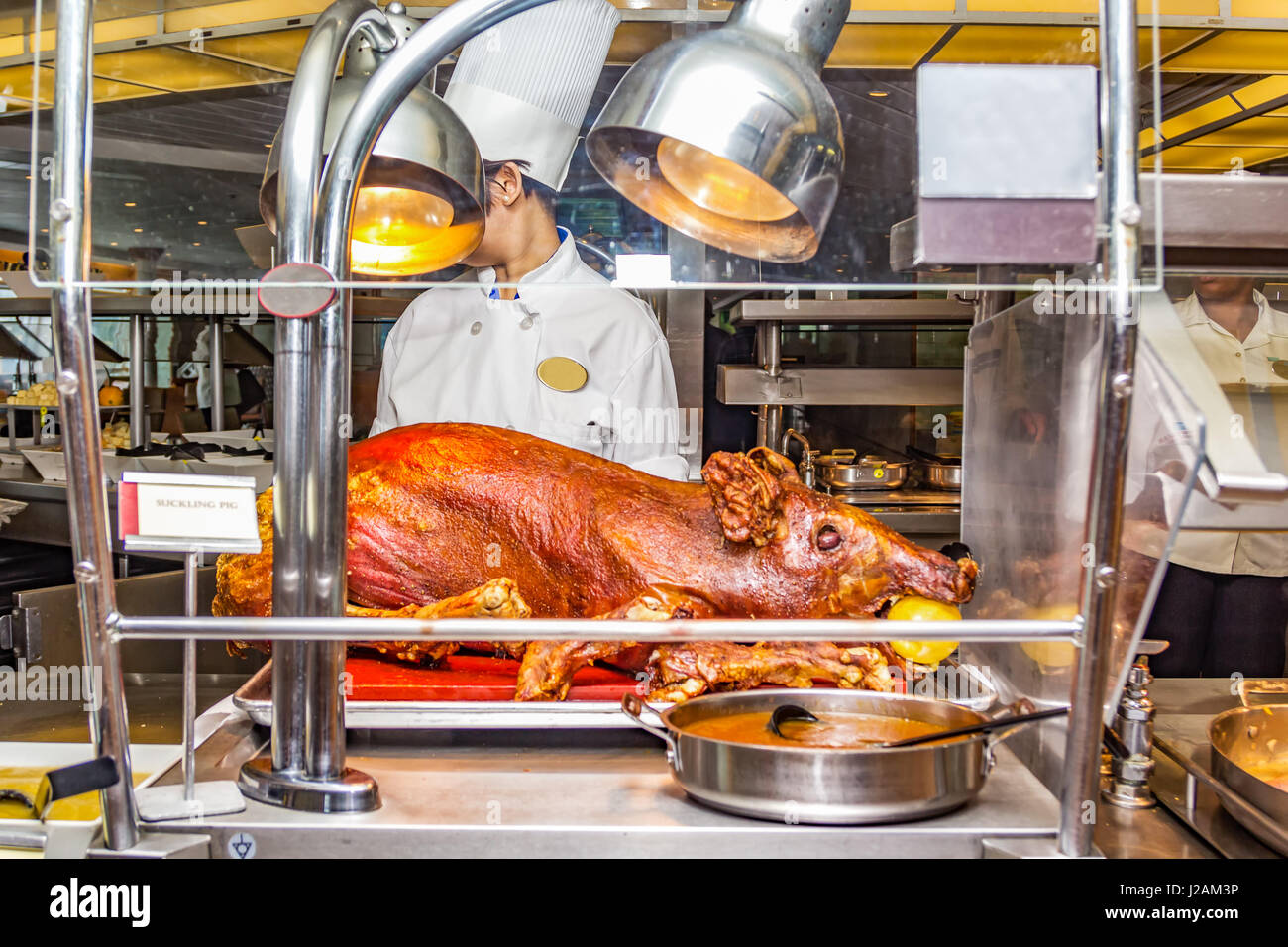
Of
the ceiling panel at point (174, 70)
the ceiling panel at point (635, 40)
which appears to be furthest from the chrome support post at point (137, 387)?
the ceiling panel at point (635, 40)

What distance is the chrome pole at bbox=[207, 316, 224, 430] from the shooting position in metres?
4.59

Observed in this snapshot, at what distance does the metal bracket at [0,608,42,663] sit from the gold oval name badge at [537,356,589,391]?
1.15 m

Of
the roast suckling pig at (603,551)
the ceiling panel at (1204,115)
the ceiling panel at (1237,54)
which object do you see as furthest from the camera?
the ceiling panel at (1204,115)

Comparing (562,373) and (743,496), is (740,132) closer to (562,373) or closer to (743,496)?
(743,496)

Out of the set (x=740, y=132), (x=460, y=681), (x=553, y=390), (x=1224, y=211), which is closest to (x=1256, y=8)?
(x=553, y=390)

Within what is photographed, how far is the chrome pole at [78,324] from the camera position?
0.94 meters

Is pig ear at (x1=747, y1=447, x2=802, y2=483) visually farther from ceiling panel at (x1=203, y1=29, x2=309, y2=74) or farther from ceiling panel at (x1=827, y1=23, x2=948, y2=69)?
ceiling panel at (x1=203, y1=29, x2=309, y2=74)

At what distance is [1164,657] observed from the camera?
322cm

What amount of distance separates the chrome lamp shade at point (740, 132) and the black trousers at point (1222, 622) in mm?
2629

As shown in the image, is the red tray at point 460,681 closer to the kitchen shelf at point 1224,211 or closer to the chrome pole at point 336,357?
the chrome pole at point 336,357

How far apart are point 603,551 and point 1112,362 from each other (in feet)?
3.23

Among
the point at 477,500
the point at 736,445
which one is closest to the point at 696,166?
the point at 477,500

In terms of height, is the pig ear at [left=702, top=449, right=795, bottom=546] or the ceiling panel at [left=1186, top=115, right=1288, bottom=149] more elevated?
the ceiling panel at [left=1186, top=115, right=1288, bottom=149]

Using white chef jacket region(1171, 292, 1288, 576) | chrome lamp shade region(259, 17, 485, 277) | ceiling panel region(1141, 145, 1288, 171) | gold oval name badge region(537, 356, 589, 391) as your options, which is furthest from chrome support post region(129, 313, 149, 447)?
ceiling panel region(1141, 145, 1288, 171)
